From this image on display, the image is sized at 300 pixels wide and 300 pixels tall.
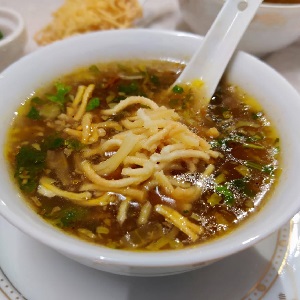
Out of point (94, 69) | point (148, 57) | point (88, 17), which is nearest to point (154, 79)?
point (148, 57)

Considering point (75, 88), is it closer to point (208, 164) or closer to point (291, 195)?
point (208, 164)

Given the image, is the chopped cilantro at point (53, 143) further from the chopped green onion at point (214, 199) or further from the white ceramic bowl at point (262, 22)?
the white ceramic bowl at point (262, 22)

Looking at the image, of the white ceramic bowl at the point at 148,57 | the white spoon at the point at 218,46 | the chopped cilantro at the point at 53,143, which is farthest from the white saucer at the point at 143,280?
the white spoon at the point at 218,46

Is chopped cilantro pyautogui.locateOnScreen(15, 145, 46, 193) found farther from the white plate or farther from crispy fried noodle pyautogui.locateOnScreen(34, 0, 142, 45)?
crispy fried noodle pyautogui.locateOnScreen(34, 0, 142, 45)

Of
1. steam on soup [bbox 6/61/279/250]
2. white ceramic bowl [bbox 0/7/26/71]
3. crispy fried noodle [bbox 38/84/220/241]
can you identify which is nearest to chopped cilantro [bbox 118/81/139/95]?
steam on soup [bbox 6/61/279/250]

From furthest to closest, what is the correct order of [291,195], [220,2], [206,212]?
[220,2] < [206,212] < [291,195]

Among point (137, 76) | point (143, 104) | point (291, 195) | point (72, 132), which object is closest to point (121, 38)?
point (137, 76)
